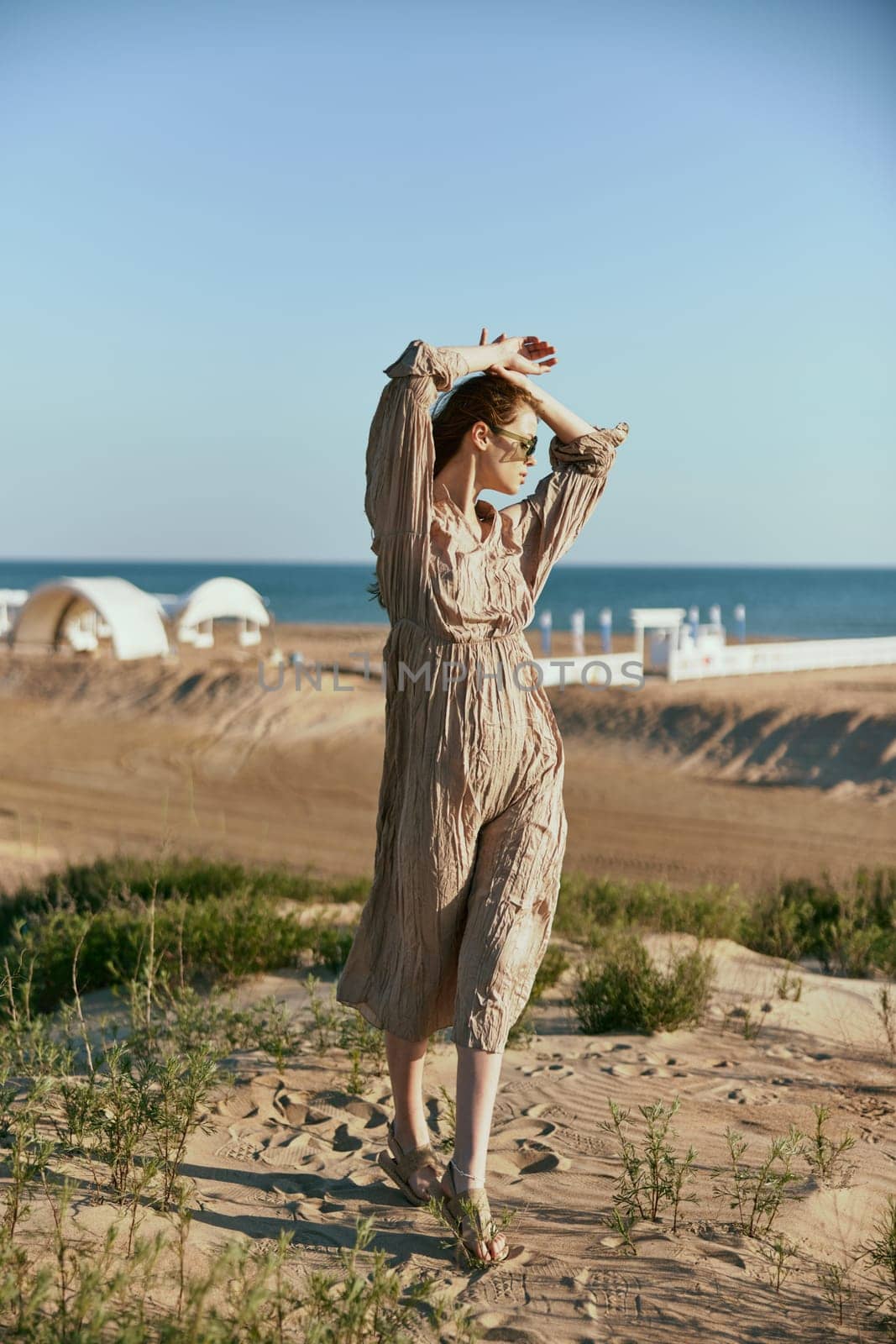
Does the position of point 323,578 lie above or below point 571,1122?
above

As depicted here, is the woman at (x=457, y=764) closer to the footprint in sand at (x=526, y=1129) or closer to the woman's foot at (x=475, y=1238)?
the woman's foot at (x=475, y=1238)

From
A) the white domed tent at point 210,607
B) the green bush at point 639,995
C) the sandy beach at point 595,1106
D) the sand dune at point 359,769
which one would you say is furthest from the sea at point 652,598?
the green bush at point 639,995

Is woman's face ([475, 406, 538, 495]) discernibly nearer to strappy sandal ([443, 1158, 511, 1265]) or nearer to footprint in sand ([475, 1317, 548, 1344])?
strappy sandal ([443, 1158, 511, 1265])

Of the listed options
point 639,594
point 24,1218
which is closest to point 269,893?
point 24,1218

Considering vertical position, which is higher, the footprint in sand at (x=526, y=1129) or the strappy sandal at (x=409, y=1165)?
the strappy sandal at (x=409, y=1165)

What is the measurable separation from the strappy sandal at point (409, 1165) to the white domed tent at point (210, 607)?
23.8 meters

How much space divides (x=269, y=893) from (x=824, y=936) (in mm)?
3088

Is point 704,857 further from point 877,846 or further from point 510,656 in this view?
point 510,656

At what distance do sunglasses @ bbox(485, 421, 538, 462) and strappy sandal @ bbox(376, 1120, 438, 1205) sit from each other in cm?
184

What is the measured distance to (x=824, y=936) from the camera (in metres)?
6.34

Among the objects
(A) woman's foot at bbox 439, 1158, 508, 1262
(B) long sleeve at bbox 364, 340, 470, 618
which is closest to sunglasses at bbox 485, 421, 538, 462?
(B) long sleeve at bbox 364, 340, 470, 618

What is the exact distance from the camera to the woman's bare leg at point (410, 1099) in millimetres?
3016

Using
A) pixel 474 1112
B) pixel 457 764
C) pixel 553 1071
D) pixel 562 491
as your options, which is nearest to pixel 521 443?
pixel 562 491

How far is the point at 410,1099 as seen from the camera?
3.05 meters
